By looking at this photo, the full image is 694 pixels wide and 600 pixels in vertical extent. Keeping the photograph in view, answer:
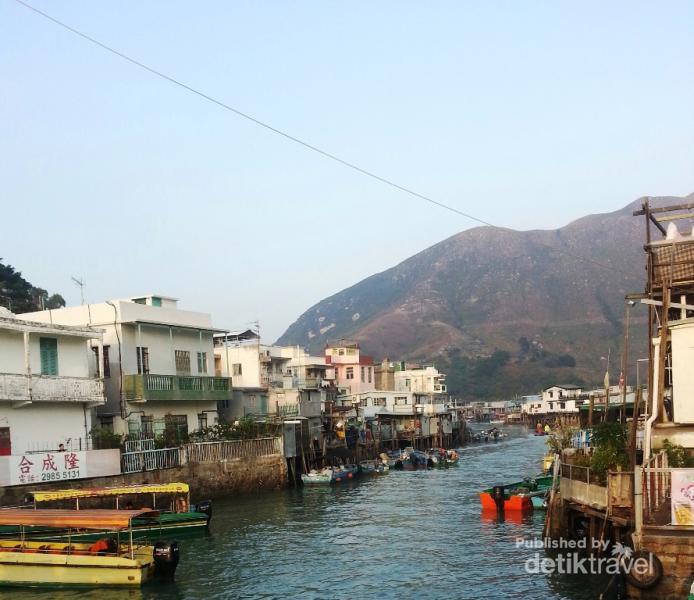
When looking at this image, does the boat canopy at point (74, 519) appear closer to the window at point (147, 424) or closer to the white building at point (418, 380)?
the window at point (147, 424)

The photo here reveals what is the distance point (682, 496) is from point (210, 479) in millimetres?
32027

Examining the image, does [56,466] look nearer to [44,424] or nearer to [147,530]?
[44,424]

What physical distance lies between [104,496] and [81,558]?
11.1 meters

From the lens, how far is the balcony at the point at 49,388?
3750 centimetres

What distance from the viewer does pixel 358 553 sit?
31.4m

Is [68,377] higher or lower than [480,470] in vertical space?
higher

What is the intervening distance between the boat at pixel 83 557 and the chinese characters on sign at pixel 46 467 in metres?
8.73

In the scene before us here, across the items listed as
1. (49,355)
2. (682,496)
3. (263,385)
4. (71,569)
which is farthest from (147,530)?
(263,385)

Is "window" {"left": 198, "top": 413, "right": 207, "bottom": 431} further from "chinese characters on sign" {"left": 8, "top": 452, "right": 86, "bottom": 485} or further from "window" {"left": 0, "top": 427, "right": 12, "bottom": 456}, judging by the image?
"window" {"left": 0, "top": 427, "right": 12, "bottom": 456}

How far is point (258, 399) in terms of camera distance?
215 ft

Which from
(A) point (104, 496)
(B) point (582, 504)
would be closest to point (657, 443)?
(B) point (582, 504)

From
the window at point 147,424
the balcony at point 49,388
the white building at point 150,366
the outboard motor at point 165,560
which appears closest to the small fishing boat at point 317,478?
the white building at point 150,366

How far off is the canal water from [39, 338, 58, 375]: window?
35.8 ft

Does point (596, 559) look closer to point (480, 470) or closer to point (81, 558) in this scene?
point (81, 558)
